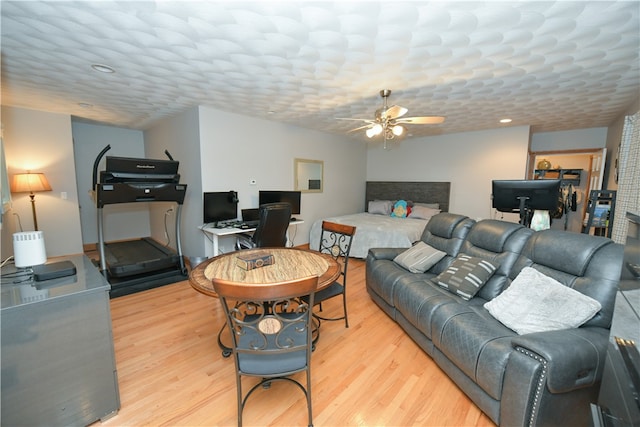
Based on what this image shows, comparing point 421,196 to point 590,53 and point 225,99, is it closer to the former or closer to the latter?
point 590,53

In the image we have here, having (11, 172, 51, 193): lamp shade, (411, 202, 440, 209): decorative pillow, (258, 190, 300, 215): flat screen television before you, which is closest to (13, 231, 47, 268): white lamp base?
(258, 190, 300, 215): flat screen television

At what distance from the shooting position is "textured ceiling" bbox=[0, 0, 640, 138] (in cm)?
170

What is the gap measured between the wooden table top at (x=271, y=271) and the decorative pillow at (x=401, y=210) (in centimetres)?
384

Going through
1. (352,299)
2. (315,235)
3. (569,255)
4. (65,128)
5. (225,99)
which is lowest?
(352,299)

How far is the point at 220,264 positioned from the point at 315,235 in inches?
128

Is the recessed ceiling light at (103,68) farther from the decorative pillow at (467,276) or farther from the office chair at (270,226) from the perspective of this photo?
the decorative pillow at (467,276)

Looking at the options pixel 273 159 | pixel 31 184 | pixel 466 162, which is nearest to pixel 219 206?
pixel 273 159

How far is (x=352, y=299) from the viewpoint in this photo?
313cm

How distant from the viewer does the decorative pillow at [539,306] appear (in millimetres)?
1528

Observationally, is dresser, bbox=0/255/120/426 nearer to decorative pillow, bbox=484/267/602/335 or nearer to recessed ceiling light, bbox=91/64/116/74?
recessed ceiling light, bbox=91/64/116/74

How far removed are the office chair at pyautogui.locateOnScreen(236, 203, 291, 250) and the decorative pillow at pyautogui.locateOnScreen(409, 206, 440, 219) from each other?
3.38 m

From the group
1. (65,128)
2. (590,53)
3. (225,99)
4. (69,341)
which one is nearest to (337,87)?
(225,99)

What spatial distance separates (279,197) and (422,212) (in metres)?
3.12

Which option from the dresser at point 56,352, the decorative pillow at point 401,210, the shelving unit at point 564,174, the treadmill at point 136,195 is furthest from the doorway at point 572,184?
the dresser at point 56,352
